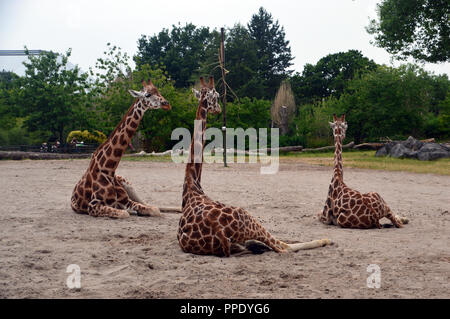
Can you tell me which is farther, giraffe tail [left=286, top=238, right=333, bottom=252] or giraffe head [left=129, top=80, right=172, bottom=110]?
giraffe head [left=129, top=80, right=172, bottom=110]

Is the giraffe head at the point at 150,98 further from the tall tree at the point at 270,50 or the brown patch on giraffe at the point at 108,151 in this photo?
the tall tree at the point at 270,50

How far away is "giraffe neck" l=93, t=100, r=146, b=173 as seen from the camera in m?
8.04

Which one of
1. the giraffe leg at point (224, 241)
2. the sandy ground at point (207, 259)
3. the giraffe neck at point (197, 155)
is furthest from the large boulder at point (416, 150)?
the giraffe leg at point (224, 241)

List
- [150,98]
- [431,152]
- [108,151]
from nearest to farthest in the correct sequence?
[108,151]
[150,98]
[431,152]

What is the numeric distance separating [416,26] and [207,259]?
72.9 ft

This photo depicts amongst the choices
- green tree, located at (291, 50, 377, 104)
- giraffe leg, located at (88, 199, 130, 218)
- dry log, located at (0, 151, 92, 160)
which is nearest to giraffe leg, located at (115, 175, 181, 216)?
giraffe leg, located at (88, 199, 130, 218)

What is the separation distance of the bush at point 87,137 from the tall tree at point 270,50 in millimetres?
22718

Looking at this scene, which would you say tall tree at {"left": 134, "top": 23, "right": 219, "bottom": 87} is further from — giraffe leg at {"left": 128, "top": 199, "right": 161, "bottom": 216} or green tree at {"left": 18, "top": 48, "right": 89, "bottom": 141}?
giraffe leg at {"left": 128, "top": 199, "right": 161, "bottom": 216}

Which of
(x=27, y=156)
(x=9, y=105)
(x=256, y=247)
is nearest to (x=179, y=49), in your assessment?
(x=9, y=105)

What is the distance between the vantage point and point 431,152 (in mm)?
22703

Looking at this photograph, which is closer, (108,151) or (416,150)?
(108,151)

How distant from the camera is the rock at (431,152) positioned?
22.4 meters

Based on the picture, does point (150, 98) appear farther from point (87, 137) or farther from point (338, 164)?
point (87, 137)

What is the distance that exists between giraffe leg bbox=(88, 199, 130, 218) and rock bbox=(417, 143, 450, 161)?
18.4 m
